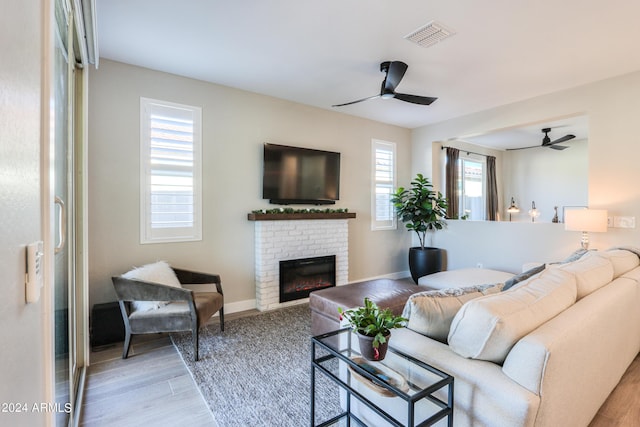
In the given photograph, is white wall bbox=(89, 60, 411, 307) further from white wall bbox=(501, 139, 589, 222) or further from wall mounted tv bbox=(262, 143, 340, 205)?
white wall bbox=(501, 139, 589, 222)

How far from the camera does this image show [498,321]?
129 centimetres

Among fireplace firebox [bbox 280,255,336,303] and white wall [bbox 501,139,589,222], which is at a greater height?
white wall [bbox 501,139,589,222]

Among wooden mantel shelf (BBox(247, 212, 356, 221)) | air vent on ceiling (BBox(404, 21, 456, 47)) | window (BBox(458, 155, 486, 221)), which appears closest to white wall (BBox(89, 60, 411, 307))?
wooden mantel shelf (BBox(247, 212, 356, 221))

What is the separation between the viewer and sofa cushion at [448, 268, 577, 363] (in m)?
1.29

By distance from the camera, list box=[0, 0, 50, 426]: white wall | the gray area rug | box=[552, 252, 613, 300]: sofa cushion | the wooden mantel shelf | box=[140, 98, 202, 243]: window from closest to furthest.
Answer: box=[0, 0, 50, 426]: white wall
box=[552, 252, 613, 300]: sofa cushion
the gray area rug
box=[140, 98, 202, 243]: window
the wooden mantel shelf

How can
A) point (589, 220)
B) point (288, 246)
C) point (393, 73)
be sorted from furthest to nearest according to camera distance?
point (288, 246) < point (589, 220) < point (393, 73)

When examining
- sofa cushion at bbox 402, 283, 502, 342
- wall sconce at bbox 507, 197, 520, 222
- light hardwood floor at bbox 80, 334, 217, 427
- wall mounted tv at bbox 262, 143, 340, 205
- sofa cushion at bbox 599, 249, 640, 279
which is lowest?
light hardwood floor at bbox 80, 334, 217, 427

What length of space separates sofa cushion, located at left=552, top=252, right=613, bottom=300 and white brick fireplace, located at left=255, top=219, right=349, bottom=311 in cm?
291

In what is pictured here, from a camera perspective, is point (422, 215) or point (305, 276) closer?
point (305, 276)

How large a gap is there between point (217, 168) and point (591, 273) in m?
3.62

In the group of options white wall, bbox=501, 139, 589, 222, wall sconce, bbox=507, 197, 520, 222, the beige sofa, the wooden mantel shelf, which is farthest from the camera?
wall sconce, bbox=507, 197, 520, 222

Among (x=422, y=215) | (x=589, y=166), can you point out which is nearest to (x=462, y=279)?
(x=422, y=215)

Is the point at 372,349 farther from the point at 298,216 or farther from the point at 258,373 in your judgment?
the point at 298,216

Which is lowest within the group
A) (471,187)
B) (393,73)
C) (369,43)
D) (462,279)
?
(462,279)
